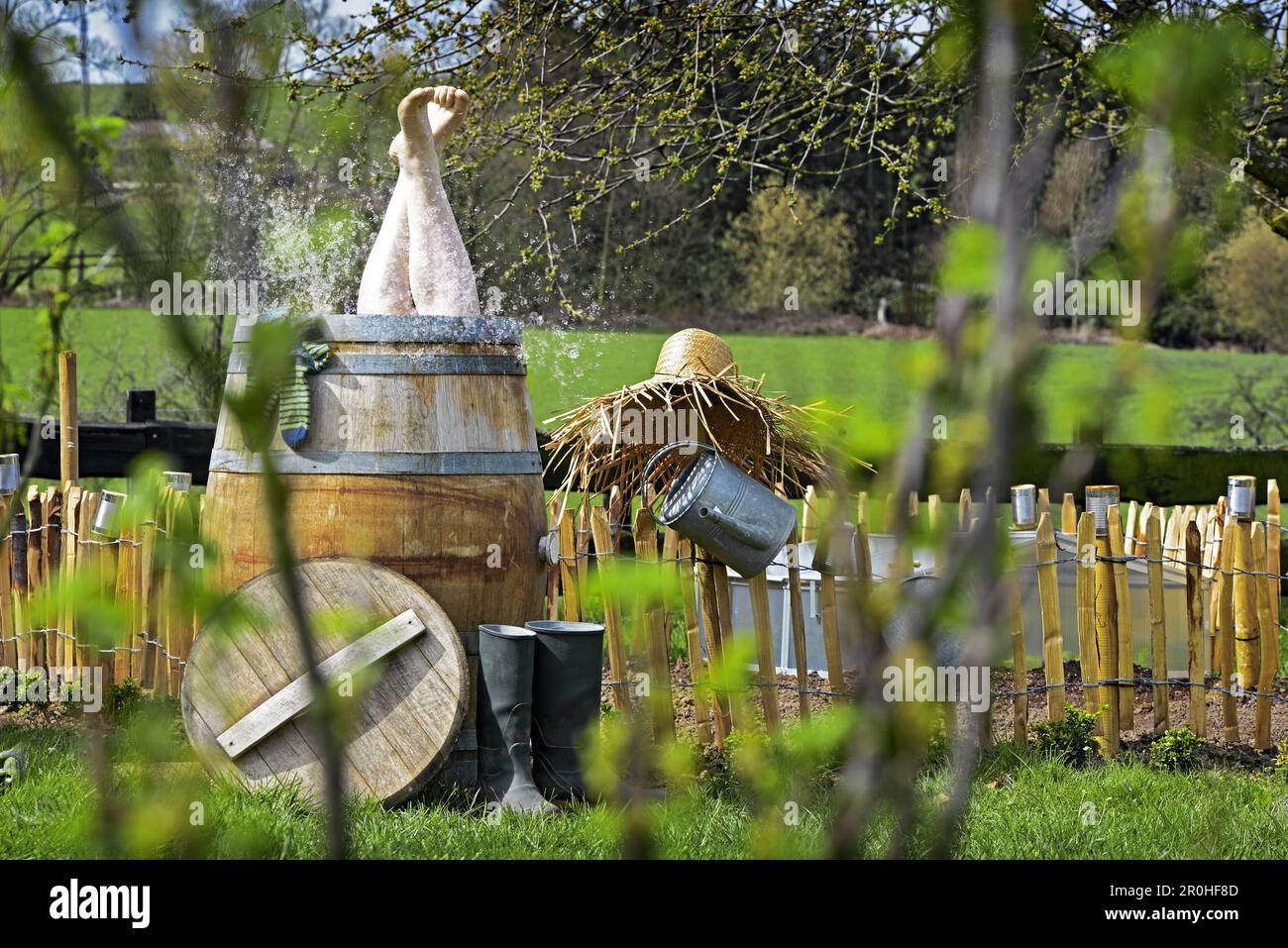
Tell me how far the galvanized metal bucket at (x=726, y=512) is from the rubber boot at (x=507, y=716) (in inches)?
30.7

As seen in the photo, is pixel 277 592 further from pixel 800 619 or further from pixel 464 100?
pixel 800 619

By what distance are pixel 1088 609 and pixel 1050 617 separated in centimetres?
14

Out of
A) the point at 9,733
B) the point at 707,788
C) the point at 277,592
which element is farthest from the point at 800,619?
the point at 9,733

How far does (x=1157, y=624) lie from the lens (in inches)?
184

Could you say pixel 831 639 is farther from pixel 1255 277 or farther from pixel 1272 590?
pixel 1255 277

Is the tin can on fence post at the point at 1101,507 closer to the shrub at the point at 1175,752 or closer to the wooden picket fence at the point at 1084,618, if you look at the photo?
the wooden picket fence at the point at 1084,618

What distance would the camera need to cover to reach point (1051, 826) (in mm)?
3512

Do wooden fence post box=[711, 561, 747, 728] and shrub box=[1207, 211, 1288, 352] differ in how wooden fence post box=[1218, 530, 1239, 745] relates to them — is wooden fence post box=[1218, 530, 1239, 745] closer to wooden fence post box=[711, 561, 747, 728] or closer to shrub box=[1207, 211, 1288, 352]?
wooden fence post box=[711, 561, 747, 728]

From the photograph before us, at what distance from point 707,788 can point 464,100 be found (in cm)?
238

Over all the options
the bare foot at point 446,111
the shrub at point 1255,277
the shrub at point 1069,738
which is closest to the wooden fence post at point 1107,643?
the shrub at point 1069,738

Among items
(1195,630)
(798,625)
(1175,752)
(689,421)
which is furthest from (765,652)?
(1195,630)

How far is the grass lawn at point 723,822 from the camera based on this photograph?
303 cm

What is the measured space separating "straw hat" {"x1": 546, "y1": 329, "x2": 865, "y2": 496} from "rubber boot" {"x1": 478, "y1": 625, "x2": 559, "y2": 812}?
1249mm

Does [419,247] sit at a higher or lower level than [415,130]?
lower
